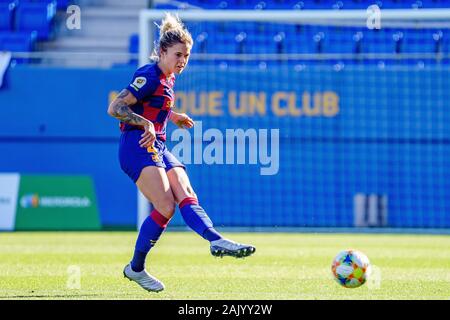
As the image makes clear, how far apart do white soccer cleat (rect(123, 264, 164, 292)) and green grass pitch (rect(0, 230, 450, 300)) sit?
3.1 inches

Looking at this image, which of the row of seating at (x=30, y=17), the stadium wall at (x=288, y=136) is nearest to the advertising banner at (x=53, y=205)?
the stadium wall at (x=288, y=136)

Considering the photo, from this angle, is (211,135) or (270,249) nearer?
(270,249)

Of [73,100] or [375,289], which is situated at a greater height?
[73,100]

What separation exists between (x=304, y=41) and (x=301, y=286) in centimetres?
1065

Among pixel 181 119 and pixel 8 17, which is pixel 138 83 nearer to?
pixel 181 119

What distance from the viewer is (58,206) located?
60.3 feet

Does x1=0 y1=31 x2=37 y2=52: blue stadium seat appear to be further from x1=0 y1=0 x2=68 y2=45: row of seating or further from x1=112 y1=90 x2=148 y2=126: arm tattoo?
x1=112 y1=90 x2=148 y2=126: arm tattoo

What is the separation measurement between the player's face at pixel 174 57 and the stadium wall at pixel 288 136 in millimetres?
9812

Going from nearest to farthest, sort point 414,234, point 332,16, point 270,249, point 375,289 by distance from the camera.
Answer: point 375,289 < point 270,249 < point 332,16 < point 414,234

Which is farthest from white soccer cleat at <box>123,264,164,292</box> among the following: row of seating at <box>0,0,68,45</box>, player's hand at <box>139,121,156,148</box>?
row of seating at <box>0,0,68,45</box>

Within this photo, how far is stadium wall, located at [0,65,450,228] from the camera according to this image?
60.6 ft
